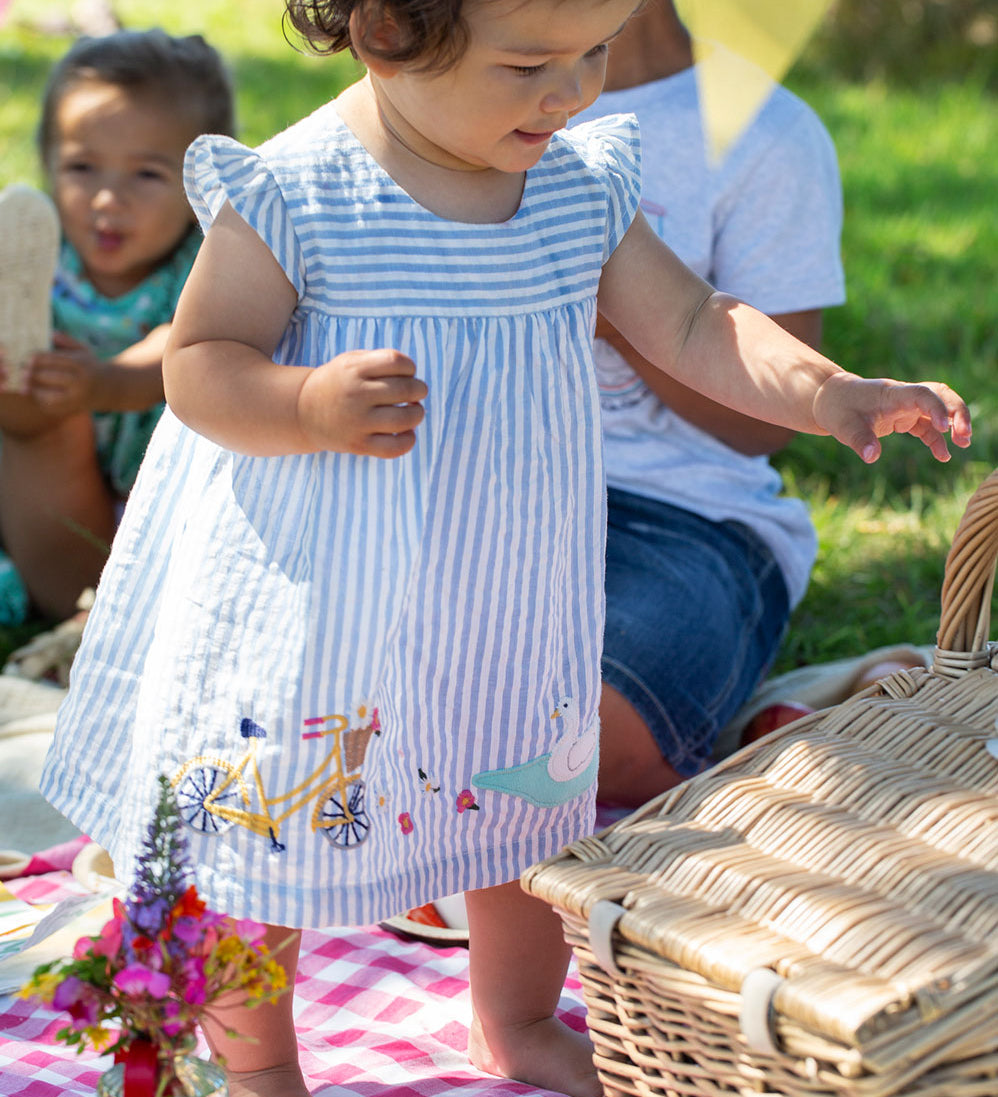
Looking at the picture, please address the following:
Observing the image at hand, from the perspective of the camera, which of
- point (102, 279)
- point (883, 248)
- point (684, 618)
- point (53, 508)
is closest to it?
point (684, 618)

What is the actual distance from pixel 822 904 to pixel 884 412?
14.9 inches

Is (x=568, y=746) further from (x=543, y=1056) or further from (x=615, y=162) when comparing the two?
(x=615, y=162)

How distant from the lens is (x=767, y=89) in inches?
72.9

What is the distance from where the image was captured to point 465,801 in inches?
46.9

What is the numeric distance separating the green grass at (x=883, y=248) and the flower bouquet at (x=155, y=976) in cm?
146

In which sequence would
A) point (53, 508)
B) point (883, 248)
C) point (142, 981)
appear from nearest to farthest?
point (142, 981) < point (53, 508) < point (883, 248)

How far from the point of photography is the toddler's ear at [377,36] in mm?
1047

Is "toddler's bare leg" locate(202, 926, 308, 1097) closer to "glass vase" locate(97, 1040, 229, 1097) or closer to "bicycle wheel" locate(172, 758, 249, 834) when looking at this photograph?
"bicycle wheel" locate(172, 758, 249, 834)

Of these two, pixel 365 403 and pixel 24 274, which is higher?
pixel 365 403

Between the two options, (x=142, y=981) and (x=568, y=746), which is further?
(x=568, y=746)

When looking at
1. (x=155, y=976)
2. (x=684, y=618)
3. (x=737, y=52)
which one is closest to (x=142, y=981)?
(x=155, y=976)

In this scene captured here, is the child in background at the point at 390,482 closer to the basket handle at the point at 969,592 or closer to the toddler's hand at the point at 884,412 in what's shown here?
the toddler's hand at the point at 884,412

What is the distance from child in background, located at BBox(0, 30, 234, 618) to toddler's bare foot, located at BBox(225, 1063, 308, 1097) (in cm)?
121

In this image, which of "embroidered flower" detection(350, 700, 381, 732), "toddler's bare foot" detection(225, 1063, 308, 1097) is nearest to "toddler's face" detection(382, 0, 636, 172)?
"embroidered flower" detection(350, 700, 381, 732)
